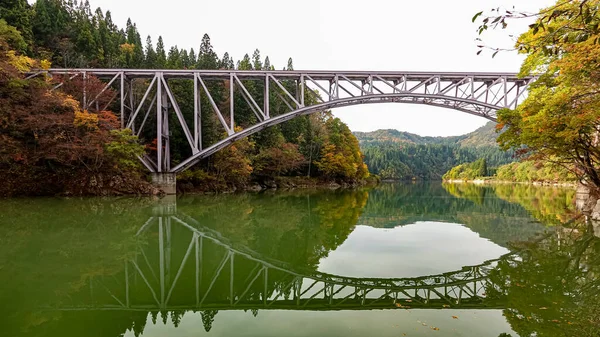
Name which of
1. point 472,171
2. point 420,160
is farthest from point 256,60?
point 420,160

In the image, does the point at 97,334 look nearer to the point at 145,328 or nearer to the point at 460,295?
the point at 145,328

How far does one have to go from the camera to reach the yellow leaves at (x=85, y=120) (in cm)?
1805

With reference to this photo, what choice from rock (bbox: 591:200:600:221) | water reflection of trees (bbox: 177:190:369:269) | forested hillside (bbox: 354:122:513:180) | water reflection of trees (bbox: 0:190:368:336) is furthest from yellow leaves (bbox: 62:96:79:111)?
forested hillside (bbox: 354:122:513:180)

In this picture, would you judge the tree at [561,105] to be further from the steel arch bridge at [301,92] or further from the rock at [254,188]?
the rock at [254,188]

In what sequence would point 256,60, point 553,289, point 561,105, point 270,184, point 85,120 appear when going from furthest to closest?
point 256,60, point 270,184, point 85,120, point 561,105, point 553,289

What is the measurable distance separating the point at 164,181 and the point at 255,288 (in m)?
18.8

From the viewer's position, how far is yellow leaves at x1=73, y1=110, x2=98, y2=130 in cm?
1805

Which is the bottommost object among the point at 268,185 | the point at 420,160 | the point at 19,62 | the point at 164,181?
the point at 268,185

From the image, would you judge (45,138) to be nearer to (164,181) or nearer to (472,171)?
(164,181)

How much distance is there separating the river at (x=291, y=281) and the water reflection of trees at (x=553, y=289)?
0.07 feet

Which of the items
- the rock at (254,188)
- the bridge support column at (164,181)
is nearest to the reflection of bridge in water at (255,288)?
the bridge support column at (164,181)

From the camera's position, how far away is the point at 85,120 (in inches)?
713

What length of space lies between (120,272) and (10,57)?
18.8m

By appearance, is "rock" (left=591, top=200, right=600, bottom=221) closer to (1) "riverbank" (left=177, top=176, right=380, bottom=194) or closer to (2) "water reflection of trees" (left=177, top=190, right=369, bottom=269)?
(2) "water reflection of trees" (left=177, top=190, right=369, bottom=269)
